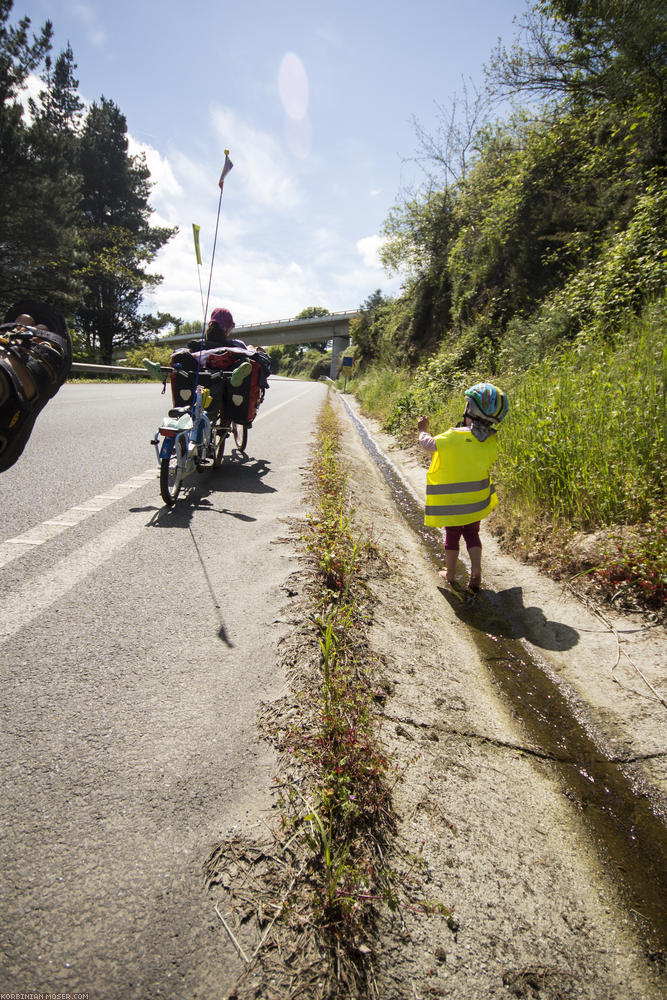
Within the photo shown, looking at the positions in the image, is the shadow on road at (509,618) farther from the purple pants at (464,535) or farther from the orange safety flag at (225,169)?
the orange safety flag at (225,169)

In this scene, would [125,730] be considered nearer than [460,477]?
Yes

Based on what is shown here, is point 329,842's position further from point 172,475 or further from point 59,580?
point 172,475

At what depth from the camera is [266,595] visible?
115 inches

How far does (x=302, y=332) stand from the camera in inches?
2245

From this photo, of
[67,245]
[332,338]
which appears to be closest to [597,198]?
[67,245]

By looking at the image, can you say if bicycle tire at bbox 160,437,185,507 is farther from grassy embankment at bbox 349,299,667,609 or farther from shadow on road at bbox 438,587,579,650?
grassy embankment at bbox 349,299,667,609

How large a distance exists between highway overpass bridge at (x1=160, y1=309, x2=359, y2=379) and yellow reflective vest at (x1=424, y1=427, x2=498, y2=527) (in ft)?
178

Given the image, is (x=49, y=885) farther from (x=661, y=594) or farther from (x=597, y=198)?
(x=597, y=198)

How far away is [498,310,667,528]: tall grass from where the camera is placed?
3.75 m

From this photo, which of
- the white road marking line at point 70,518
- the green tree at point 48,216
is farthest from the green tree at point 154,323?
the white road marking line at point 70,518

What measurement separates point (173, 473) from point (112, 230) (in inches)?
1449

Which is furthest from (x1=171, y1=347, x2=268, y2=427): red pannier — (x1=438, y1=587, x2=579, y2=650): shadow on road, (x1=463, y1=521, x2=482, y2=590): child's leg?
(x1=438, y1=587, x2=579, y2=650): shadow on road

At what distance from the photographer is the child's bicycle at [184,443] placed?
14.0ft

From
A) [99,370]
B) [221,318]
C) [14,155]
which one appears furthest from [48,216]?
[221,318]
